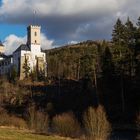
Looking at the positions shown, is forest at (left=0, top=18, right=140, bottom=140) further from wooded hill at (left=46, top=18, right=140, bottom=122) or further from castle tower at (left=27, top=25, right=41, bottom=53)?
castle tower at (left=27, top=25, right=41, bottom=53)

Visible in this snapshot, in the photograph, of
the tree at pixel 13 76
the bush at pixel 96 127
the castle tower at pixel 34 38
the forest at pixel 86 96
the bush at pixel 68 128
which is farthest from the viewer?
the castle tower at pixel 34 38

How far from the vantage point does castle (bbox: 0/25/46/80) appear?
133500 mm

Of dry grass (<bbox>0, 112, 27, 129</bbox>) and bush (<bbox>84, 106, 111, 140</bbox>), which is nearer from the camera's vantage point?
bush (<bbox>84, 106, 111, 140</bbox>)

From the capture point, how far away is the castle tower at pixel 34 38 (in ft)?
457

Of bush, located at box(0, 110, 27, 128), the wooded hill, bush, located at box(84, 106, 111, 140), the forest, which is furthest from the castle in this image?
bush, located at box(84, 106, 111, 140)

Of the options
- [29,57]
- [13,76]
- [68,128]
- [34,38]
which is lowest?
[68,128]

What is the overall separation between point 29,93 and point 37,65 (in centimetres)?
2901

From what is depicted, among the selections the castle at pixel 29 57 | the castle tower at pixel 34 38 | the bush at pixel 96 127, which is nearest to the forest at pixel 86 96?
the bush at pixel 96 127

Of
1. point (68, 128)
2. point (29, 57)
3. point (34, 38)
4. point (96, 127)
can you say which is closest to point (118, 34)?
point (68, 128)

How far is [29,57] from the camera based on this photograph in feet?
445

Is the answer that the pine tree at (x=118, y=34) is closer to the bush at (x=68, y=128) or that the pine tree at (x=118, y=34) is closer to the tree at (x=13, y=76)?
the bush at (x=68, y=128)

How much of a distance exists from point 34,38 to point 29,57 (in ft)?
30.9

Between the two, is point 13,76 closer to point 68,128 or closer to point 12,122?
point 12,122

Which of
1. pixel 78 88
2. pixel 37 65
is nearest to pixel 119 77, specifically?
pixel 78 88
